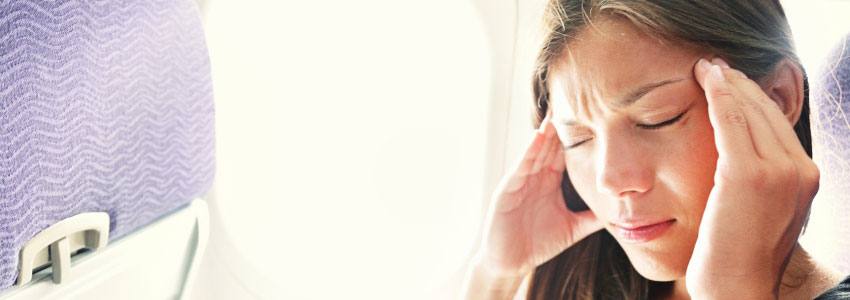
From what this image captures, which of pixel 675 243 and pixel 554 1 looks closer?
pixel 675 243

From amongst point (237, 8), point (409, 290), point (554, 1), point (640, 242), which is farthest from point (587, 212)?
point (237, 8)

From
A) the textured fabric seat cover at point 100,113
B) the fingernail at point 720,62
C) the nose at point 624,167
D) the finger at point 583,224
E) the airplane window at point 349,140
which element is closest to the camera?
the textured fabric seat cover at point 100,113

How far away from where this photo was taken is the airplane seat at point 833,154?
1.12 metres

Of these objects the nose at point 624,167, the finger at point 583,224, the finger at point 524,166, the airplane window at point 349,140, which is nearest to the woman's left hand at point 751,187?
the nose at point 624,167

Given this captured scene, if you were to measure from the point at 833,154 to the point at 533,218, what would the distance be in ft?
1.93

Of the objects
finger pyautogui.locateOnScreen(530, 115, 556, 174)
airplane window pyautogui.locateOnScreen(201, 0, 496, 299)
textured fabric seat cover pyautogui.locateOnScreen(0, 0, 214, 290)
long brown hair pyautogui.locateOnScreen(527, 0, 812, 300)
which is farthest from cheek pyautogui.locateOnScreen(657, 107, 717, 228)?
textured fabric seat cover pyautogui.locateOnScreen(0, 0, 214, 290)

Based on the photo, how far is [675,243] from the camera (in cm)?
133

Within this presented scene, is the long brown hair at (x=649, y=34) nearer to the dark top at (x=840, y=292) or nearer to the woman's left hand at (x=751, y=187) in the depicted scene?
the woman's left hand at (x=751, y=187)

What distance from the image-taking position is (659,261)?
138cm

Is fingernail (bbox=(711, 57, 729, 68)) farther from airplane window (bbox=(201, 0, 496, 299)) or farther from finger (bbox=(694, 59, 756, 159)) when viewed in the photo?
airplane window (bbox=(201, 0, 496, 299))

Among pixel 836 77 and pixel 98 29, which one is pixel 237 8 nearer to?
pixel 98 29

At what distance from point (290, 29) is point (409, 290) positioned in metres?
0.75

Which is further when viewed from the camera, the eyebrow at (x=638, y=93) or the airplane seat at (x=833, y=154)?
the eyebrow at (x=638, y=93)

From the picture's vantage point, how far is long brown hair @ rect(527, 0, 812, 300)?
1.19m
